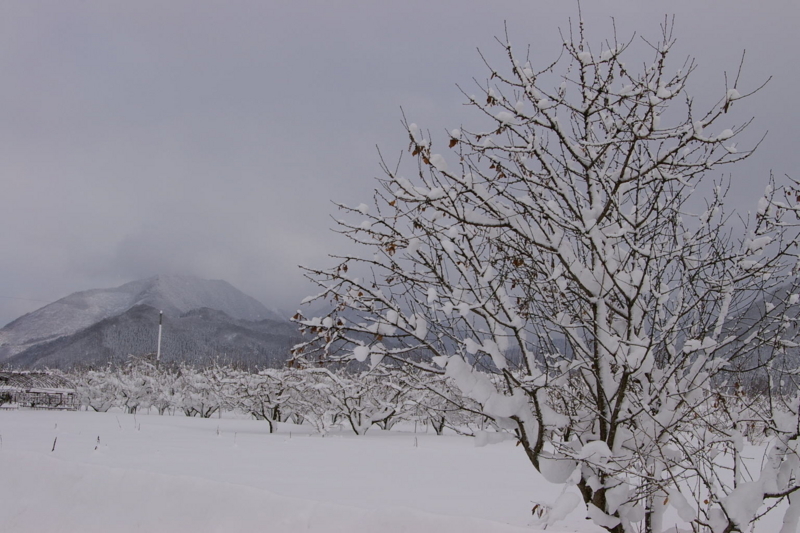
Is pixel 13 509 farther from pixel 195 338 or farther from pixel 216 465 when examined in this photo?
pixel 195 338

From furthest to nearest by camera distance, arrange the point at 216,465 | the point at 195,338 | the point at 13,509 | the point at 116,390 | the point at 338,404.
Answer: the point at 195,338 → the point at 116,390 → the point at 338,404 → the point at 216,465 → the point at 13,509

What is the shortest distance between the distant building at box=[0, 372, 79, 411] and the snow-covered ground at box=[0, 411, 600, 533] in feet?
71.1

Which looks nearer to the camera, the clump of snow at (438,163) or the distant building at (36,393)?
the clump of snow at (438,163)

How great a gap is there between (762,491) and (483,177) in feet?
8.15

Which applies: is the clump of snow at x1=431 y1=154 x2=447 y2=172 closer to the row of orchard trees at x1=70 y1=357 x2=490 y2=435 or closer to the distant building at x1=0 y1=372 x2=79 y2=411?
the row of orchard trees at x1=70 y1=357 x2=490 y2=435

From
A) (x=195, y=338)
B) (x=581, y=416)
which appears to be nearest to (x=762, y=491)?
(x=581, y=416)

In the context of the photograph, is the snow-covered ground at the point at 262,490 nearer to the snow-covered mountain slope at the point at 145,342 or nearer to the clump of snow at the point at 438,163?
the clump of snow at the point at 438,163

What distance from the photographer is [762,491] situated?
294 centimetres

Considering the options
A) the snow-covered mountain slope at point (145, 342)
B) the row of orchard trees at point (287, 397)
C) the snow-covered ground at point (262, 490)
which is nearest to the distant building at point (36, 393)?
the row of orchard trees at point (287, 397)

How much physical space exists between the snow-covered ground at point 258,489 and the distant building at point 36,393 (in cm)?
2166

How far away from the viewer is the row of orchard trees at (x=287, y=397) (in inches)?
734

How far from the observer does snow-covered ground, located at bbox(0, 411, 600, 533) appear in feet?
14.0

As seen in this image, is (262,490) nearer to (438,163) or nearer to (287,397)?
(438,163)

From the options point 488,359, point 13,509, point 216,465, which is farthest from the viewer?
point 216,465
